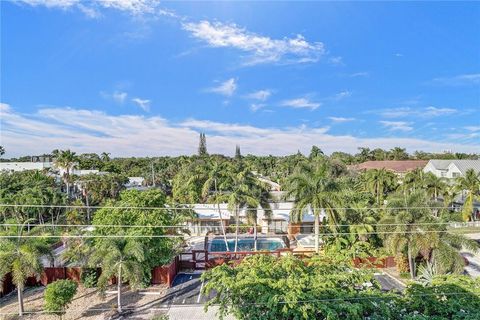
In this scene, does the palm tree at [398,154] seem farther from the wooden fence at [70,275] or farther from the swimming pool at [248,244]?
the wooden fence at [70,275]

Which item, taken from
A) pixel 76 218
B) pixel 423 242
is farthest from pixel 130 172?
pixel 423 242

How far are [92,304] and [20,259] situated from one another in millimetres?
3955

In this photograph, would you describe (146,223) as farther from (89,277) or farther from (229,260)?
(229,260)

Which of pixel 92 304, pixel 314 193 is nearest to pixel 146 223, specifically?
pixel 92 304

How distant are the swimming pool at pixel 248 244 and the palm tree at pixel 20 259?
44.5 feet

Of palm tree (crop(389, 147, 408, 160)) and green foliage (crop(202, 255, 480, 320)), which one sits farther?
palm tree (crop(389, 147, 408, 160))

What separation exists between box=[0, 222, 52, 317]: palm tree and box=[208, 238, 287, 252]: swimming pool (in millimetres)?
13555

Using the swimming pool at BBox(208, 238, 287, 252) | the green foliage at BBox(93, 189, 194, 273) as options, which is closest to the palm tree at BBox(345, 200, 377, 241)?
the swimming pool at BBox(208, 238, 287, 252)

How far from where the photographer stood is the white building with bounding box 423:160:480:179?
43.0m

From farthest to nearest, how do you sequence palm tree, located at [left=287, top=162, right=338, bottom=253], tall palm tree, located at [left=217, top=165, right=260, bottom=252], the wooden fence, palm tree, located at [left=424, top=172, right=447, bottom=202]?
palm tree, located at [left=424, top=172, right=447, bottom=202]
tall palm tree, located at [left=217, top=165, right=260, bottom=252]
palm tree, located at [left=287, top=162, right=338, bottom=253]
the wooden fence

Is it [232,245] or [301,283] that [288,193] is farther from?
[301,283]

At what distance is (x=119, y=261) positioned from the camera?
50.0 ft

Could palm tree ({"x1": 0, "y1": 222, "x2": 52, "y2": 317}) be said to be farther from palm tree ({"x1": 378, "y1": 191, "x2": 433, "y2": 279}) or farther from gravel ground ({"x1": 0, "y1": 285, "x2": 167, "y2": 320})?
palm tree ({"x1": 378, "y1": 191, "x2": 433, "y2": 279})

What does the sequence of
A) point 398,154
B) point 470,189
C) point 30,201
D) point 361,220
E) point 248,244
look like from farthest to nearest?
point 398,154
point 30,201
point 470,189
point 248,244
point 361,220
